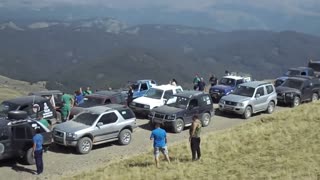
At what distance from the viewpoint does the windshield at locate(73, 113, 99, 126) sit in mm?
20344

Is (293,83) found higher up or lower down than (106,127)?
higher up

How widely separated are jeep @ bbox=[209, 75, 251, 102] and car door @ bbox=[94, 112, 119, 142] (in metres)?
12.1

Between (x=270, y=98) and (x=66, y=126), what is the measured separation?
1321 cm

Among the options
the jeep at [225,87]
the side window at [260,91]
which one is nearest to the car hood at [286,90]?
the jeep at [225,87]

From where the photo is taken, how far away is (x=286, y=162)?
1680 cm

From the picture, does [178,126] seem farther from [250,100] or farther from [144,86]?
[144,86]

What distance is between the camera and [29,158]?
17844 millimetres

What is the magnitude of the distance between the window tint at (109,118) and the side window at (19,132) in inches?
144

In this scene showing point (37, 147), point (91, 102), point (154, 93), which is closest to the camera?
point (37, 147)

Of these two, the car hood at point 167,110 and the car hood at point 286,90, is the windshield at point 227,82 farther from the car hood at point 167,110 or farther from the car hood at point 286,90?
the car hood at point 167,110

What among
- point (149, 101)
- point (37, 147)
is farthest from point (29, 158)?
point (149, 101)

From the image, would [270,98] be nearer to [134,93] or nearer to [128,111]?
[134,93]

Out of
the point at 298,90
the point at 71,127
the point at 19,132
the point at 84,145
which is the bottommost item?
the point at 84,145

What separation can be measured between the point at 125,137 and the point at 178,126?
10.6ft
